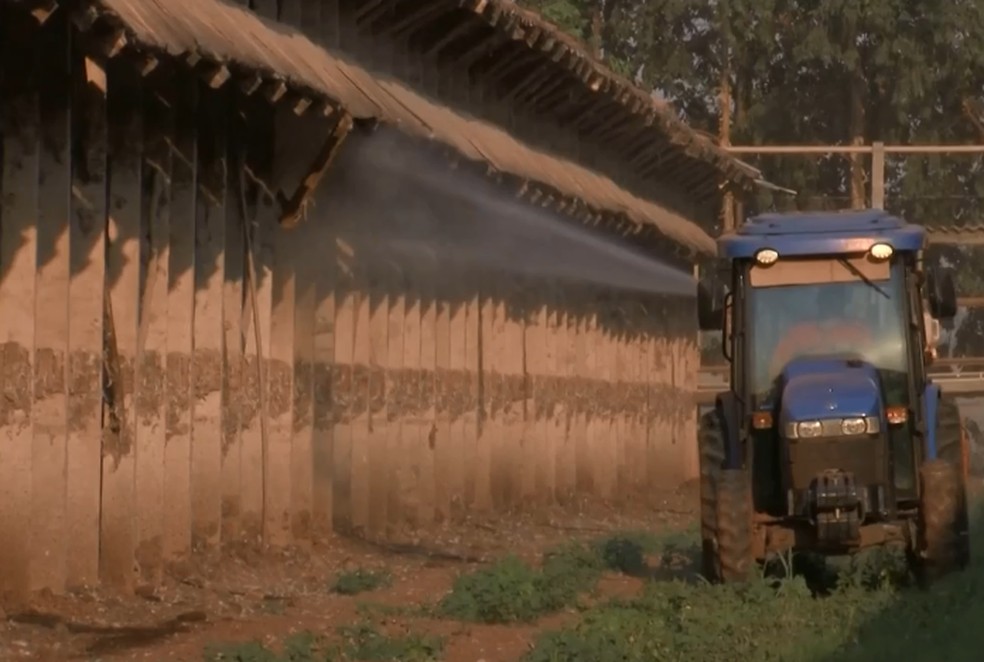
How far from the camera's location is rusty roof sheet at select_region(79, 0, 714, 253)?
1124 centimetres

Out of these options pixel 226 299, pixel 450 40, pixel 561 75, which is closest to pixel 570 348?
pixel 561 75

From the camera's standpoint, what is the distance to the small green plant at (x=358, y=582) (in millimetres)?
13000

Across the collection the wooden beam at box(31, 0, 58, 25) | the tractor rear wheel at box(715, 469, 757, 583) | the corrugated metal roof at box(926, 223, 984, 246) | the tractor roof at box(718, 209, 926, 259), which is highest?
the corrugated metal roof at box(926, 223, 984, 246)

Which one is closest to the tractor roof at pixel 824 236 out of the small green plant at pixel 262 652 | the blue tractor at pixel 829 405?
the blue tractor at pixel 829 405

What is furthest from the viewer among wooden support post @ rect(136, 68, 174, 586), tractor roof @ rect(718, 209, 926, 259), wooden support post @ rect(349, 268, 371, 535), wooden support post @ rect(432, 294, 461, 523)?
wooden support post @ rect(432, 294, 461, 523)

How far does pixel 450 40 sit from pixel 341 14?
94.8 inches

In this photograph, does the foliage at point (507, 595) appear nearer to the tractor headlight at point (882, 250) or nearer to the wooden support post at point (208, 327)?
the wooden support post at point (208, 327)

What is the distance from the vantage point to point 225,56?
38.5 feet

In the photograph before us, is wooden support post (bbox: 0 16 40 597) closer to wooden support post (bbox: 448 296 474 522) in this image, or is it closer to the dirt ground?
the dirt ground

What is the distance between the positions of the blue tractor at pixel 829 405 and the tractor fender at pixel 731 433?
1 centimetres

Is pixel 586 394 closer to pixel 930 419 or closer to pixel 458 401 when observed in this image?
pixel 458 401

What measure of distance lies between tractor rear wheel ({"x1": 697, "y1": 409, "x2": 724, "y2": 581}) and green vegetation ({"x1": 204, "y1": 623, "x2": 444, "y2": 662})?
2851 mm

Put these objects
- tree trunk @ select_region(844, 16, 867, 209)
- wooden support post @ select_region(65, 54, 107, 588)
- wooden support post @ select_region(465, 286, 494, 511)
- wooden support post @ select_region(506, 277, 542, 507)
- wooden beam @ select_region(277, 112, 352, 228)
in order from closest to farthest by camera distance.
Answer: wooden support post @ select_region(65, 54, 107, 588)
wooden beam @ select_region(277, 112, 352, 228)
wooden support post @ select_region(465, 286, 494, 511)
wooden support post @ select_region(506, 277, 542, 507)
tree trunk @ select_region(844, 16, 867, 209)

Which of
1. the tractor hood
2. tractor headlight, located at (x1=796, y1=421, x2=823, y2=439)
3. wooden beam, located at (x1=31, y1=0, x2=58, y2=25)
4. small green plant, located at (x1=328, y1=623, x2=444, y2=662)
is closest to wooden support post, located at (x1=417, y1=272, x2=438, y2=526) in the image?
the tractor hood
